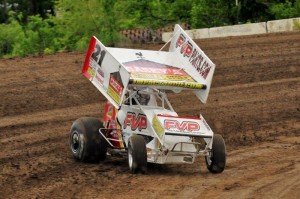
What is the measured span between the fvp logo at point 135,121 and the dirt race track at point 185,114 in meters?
0.71

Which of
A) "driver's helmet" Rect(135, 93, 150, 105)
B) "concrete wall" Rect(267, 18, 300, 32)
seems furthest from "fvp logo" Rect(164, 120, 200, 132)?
"concrete wall" Rect(267, 18, 300, 32)

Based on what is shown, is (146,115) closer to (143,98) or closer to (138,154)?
(143,98)

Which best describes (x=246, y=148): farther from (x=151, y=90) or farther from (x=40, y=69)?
(x=40, y=69)

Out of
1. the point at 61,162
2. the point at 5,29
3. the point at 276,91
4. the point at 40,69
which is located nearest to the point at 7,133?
the point at 61,162

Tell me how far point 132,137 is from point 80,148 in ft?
4.80

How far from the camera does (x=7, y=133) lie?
57.6 ft

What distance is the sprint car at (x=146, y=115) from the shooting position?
13.2 m

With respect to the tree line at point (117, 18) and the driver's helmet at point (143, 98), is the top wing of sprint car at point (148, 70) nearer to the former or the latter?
the driver's helmet at point (143, 98)

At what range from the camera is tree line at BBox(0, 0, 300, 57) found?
1462 inches

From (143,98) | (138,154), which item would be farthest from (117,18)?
(138,154)

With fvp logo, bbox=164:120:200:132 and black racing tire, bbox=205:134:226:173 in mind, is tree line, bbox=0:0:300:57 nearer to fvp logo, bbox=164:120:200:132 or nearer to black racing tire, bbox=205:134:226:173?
black racing tire, bbox=205:134:226:173

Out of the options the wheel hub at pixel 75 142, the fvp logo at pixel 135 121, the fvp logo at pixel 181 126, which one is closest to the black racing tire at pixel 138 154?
the fvp logo at pixel 181 126

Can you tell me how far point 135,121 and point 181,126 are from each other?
3.52ft

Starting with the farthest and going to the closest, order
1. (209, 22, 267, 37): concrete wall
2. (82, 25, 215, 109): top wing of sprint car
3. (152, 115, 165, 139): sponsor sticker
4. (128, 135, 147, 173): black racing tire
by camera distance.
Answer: (209, 22, 267, 37): concrete wall
(82, 25, 215, 109): top wing of sprint car
(152, 115, 165, 139): sponsor sticker
(128, 135, 147, 173): black racing tire
